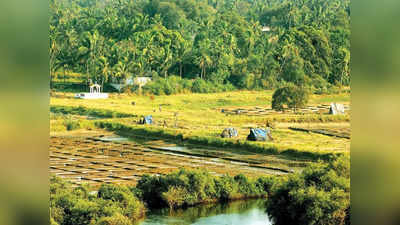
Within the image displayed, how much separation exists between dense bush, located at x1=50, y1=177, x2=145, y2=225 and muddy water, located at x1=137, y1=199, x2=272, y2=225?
0.67ft

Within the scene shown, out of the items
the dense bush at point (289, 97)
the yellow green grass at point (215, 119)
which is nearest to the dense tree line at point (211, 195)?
the yellow green grass at point (215, 119)

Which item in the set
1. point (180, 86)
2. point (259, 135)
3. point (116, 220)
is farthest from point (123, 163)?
point (259, 135)

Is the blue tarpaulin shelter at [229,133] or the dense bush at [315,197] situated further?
the blue tarpaulin shelter at [229,133]

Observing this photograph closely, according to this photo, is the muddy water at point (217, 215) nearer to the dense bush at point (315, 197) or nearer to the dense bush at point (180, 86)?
the dense bush at point (315, 197)

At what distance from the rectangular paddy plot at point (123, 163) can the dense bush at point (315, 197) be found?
315mm

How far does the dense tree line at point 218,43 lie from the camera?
23.8 ft

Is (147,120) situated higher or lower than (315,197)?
higher

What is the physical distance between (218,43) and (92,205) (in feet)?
7.36

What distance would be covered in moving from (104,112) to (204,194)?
135cm

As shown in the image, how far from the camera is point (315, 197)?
257 inches

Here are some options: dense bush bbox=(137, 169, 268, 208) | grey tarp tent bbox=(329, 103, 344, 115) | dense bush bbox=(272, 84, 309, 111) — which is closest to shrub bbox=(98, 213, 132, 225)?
dense bush bbox=(137, 169, 268, 208)

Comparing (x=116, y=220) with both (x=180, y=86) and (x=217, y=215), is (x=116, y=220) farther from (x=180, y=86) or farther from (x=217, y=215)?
(x=180, y=86)
